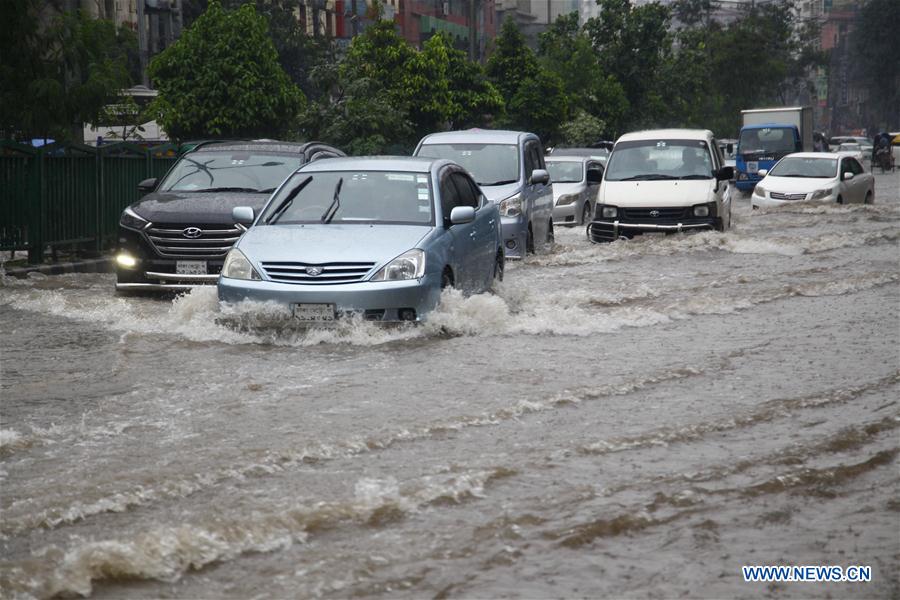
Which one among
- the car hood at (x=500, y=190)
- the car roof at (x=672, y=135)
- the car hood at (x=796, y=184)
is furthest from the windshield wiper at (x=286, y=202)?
the car hood at (x=796, y=184)

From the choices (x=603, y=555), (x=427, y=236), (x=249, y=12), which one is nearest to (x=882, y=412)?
(x=603, y=555)

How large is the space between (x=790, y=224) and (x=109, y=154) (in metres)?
12.8

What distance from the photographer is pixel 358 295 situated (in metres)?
10.8

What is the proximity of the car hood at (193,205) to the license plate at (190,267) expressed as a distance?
0.43 metres

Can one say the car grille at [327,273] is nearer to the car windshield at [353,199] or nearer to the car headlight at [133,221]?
the car windshield at [353,199]

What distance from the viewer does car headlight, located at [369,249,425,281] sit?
11000mm

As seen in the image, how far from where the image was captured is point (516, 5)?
386 feet

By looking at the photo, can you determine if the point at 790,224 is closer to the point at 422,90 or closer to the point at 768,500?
the point at 422,90

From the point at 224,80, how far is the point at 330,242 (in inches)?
797

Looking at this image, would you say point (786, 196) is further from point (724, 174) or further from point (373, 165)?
point (373, 165)

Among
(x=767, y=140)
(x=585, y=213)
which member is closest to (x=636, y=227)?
(x=585, y=213)

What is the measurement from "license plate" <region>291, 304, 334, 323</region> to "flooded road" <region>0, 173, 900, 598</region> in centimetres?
13

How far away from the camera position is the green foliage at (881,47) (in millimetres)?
106812

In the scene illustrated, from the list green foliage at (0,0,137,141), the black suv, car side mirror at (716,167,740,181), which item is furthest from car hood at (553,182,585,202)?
the black suv
